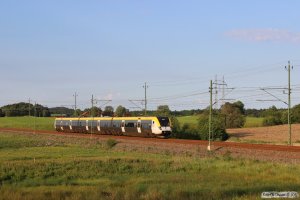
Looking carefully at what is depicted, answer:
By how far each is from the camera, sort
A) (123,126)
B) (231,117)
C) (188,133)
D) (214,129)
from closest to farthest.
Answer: (214,129)
(123,126)
(188,133)
(231,117)

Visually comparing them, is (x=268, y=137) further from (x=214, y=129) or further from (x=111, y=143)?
(x=111, y=143)

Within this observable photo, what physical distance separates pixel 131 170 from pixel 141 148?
16.2 metres

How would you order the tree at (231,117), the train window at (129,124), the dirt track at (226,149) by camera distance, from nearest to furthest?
the dirt track at (226,149) → the train window at (129,124) → the tree at (231,117)

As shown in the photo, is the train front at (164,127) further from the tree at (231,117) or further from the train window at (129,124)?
the tree at (231,117)

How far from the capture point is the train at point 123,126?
181 ft

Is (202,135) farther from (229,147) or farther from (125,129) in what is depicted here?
(229,147)

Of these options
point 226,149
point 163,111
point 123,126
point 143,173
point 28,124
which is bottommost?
point 143,173

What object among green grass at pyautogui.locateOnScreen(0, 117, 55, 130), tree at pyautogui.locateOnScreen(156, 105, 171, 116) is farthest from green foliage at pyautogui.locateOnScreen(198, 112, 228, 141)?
green grass at pyautogui.locateOnScreen(0, 117, 55, 130)

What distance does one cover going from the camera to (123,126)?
62656mm

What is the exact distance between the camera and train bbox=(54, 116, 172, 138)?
55188 mm

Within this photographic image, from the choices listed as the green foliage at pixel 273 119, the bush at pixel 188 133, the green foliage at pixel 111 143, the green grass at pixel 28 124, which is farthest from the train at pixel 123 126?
the green foliage at pixel 273 119

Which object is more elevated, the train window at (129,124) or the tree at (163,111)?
the tree at (163,111)

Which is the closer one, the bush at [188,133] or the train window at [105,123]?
the train window at [105,123]

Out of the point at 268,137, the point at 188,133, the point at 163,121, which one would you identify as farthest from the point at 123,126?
the point at 268,137
